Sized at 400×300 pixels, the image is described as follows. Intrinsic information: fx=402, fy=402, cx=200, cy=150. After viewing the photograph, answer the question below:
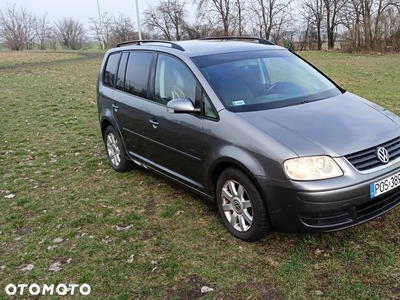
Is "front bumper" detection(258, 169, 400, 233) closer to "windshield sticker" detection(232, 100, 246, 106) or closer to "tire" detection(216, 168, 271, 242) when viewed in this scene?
"tire" detection(216, 168, 271, 242)

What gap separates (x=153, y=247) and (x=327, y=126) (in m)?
1.89

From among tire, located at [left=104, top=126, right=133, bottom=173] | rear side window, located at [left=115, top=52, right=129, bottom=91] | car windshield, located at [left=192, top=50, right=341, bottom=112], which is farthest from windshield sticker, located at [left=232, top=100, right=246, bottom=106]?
tire, located at [left=104, top=126, right=133, bottom=173]

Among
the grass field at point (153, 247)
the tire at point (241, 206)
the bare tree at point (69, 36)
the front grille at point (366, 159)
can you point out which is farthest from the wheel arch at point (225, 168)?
the bare tree at point (69, 36)

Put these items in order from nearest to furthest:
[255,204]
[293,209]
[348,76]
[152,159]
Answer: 1. [293,209]
2. [255,204]
3. [152,159]
4. [348,76]

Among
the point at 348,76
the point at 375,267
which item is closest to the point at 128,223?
the point at 375,267

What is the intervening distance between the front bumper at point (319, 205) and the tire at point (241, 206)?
11cm

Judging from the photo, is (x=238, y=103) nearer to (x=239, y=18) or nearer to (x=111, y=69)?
(x=111, y=69)

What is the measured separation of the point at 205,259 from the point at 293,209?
0.89m

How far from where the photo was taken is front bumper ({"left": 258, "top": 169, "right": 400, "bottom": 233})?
301 cm

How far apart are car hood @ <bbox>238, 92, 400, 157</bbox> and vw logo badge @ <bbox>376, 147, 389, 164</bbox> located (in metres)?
0.06

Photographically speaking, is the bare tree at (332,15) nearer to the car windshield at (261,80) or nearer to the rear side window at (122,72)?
the rear side window at (122,72)

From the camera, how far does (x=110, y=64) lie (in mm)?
5727

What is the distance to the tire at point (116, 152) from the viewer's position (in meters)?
5.56

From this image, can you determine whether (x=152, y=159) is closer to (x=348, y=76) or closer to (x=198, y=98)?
(x=198, y=98)
